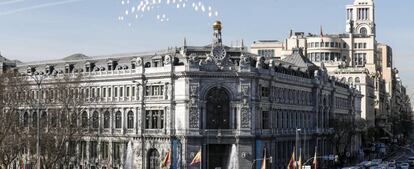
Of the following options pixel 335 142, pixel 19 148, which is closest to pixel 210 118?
pixel 19 148

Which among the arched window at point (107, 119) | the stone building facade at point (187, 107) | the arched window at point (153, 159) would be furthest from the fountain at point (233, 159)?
the arched window at point (107, 119)

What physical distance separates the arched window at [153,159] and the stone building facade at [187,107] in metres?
0.15

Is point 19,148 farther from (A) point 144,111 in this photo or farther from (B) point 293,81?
(B) point 293,81

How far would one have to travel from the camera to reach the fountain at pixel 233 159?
350 ft

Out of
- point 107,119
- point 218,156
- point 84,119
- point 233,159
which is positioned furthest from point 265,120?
point 84,119

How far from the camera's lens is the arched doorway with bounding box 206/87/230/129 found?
106 m

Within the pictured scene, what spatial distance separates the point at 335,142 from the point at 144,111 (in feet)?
180

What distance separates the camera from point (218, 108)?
106625 mm

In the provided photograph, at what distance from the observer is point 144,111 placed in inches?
4331

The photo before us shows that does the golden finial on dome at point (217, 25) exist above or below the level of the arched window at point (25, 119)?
above

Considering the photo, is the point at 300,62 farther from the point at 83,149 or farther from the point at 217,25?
the point at 83,149

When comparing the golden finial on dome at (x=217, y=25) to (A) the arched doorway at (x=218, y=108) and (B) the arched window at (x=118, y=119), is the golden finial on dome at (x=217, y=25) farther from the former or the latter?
(B) the arched window at (x=118, y=119)

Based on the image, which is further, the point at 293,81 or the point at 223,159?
the point at 293,81

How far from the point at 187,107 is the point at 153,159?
10.6m
